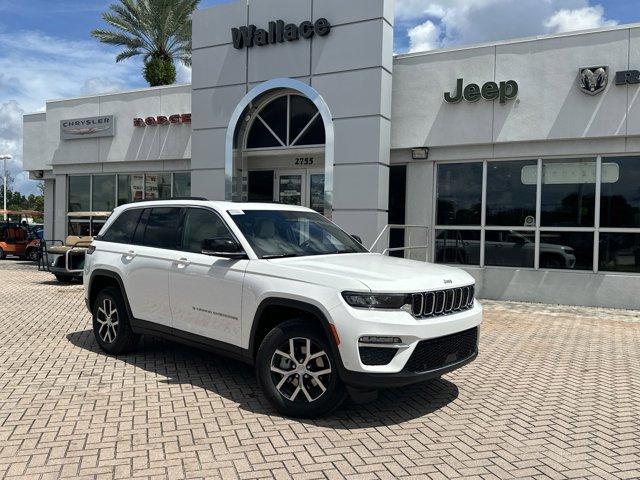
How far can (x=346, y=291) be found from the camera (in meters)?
4.41

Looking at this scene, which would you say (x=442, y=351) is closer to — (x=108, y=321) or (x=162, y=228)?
(x=162, y=228)

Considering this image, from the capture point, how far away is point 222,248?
505cm

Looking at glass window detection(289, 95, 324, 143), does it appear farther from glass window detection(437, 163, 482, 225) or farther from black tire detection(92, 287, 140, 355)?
black tire detection(92, 287, 140, 355)

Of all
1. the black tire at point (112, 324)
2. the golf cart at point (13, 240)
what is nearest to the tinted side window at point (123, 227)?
the black tire at point (112, 324)

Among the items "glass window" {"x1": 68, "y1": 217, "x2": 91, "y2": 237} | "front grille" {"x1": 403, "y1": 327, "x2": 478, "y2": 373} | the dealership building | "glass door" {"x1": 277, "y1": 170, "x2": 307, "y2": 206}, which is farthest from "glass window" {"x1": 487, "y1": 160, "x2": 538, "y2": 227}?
"glass window" {"x1": 68, "y1": 217, "x2": 91, "y2": 237}

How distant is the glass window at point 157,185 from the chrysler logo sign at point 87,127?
206cm

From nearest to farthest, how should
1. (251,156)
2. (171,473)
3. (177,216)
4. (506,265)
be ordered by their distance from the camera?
(171,473) → (177,216) → (506,265) → (251,156)

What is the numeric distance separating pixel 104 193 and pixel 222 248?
15938 millimetres

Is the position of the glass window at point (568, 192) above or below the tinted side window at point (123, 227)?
above

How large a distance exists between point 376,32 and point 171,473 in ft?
36.6

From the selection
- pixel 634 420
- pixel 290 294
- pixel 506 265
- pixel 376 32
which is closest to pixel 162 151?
pixel 376 32

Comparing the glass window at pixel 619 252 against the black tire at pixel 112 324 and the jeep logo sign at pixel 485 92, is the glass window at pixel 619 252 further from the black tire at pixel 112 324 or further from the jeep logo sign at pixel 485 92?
the black tire at pixel 112 324

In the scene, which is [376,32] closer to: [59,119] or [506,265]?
[506,265]

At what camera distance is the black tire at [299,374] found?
14.7 ft
